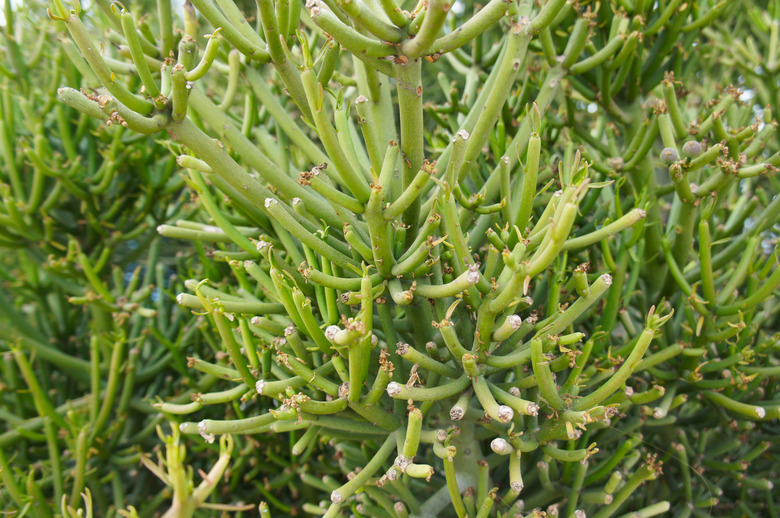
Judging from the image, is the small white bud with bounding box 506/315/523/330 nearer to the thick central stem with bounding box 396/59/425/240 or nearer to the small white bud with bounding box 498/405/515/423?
the small white bud with bounding box 498/405/515/423

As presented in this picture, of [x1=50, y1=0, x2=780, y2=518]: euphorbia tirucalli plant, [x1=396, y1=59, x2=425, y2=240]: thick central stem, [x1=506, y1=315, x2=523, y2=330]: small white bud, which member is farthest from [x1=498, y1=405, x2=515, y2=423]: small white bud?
[x1=396, y1=59, x2=425, y2=240]: thick central stem

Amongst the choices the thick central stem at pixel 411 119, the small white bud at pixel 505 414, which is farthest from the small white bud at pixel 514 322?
the thick central stem at pixel 411 119

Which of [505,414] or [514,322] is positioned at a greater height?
[514,322]

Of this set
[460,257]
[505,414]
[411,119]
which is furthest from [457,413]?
[411,119]

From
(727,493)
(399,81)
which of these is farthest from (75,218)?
(727,493)

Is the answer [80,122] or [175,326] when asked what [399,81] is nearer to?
[175,326]

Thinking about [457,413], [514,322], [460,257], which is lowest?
[457,413]

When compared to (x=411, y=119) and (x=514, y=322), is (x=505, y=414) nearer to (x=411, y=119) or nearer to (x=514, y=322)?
(x=514, y=322)

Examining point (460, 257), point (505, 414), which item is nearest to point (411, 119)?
point (460, 257)
